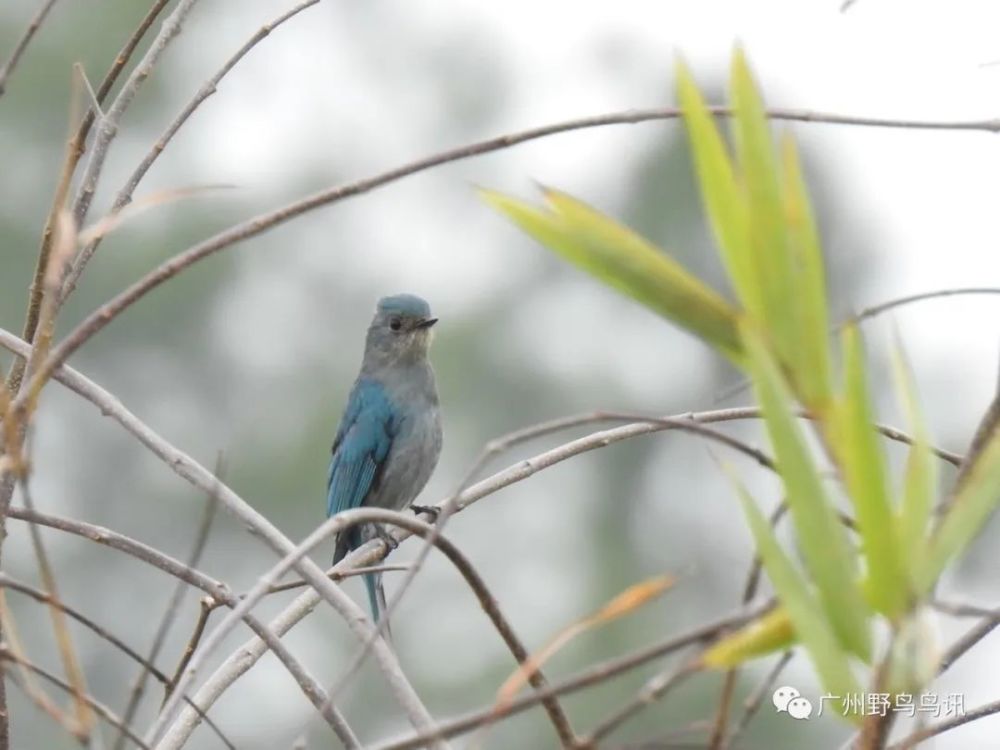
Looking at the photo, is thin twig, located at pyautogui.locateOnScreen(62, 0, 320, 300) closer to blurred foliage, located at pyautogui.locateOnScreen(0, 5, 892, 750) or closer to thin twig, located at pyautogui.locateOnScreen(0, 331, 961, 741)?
thin twig, located at pyautogui.locateOnScreen(0, 331, 961, 741)

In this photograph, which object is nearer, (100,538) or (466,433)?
(100,538)

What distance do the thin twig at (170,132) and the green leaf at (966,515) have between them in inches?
37.1

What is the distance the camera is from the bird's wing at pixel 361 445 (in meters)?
5.89

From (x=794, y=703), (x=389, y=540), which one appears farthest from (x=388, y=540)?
(x=794, y=703)

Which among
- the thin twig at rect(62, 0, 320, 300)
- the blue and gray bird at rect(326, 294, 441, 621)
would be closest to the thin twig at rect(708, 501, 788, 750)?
the thin twig at rect(62, 0, 320, 300)

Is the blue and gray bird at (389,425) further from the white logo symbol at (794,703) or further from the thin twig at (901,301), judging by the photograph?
the thin twig at (901,301)

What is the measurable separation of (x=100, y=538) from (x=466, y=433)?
21425 mm

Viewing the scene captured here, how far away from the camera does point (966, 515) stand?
1328 millimetres

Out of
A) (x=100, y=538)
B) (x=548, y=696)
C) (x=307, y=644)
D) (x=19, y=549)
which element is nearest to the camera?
(x=548, y=696)

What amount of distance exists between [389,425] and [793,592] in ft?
15.3

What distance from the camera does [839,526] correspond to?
4.24 ft

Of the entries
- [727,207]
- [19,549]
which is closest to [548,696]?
[727,207]

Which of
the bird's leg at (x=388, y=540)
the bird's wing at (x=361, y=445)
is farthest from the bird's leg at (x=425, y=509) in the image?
the bird's wing at (x=361, y=445)

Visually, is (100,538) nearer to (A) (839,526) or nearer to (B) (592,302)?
(A) (839,526)
